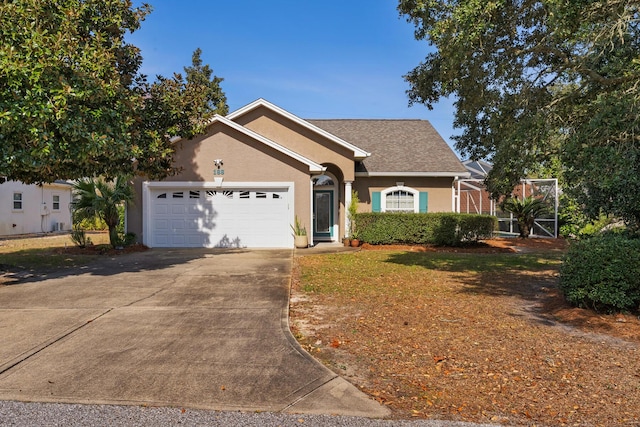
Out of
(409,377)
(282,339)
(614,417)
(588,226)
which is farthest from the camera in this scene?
(588,226)

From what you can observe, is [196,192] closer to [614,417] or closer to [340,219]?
[340,219]

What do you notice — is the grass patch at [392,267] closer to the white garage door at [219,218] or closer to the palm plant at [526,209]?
the white garage door at [219,218]

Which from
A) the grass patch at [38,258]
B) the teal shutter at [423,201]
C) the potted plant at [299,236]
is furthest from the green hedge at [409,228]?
the grass patch at [38,258]

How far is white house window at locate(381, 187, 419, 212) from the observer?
19188mm

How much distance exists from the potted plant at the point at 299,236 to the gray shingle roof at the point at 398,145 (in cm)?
425

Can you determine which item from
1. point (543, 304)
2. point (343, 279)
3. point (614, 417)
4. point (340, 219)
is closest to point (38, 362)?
point (614, 417)

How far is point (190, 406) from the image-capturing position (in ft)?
12.7

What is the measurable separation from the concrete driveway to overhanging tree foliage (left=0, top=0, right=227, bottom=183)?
281 centimetres

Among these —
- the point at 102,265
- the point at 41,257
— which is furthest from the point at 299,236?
the point at 41,257

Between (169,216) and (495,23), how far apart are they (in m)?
12.8

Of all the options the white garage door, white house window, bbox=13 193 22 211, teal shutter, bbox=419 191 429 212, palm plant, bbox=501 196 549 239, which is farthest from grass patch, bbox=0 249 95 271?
palm plant, bbox=501 196 549 239

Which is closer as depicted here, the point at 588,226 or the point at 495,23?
the point at 495,23

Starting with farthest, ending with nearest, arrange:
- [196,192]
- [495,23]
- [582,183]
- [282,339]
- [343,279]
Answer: [196,192], [343,279], [495,23], [582,183], [282,339]

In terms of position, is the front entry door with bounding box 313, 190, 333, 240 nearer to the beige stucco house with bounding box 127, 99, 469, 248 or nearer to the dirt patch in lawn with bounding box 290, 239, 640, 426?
the beige stucco house with bounding box 127, 99, 469, 248
